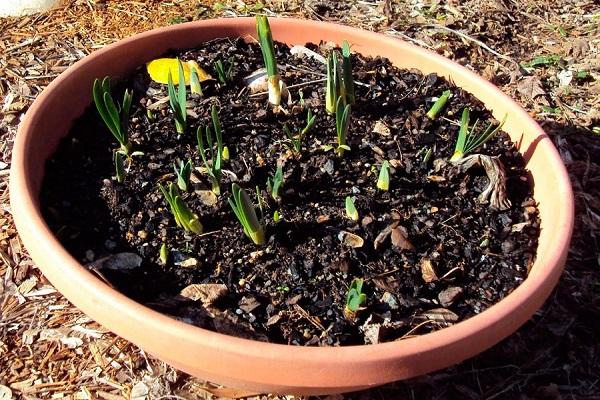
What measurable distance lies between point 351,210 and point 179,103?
47 cm

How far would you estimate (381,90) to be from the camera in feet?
5.77

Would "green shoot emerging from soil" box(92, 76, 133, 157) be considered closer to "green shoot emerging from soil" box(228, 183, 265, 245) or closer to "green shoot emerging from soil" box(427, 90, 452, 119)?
"green shoot emerging from soil" box(228, 183, 265, 245)

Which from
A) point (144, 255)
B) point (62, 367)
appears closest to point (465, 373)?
point (144, 255)

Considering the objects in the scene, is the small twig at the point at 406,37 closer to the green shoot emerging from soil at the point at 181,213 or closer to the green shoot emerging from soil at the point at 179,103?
the green shoot emerging from soil at the point at 179,103

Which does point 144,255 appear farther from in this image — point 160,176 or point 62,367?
point 62,367

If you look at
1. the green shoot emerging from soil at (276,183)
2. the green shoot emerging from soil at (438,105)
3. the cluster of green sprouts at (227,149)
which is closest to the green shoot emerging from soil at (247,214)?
the cluster of green sprouts at (227,149)

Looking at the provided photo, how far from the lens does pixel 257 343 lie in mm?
1103

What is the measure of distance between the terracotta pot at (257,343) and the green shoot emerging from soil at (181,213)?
8.5 inches

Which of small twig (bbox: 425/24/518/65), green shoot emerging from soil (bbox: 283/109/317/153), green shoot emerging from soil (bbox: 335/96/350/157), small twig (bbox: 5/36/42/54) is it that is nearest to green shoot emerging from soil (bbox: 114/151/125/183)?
green shoot emerging from soil (bbox: 283/109/317/153)

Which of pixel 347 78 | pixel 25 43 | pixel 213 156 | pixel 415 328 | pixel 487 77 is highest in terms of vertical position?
pixel 347 78

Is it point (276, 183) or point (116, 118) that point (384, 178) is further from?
point (116, 118)

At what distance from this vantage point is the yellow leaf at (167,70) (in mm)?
1729

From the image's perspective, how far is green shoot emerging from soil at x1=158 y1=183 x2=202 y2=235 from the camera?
4.26ft

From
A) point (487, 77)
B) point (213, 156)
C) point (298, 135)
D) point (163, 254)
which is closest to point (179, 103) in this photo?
point (213, 156)
